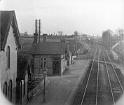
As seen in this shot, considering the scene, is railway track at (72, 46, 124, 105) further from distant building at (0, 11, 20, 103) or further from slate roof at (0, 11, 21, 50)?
slate roof at (0, 11, 21, 50)

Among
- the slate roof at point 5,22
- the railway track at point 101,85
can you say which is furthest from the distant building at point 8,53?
the railway track at point 101,85

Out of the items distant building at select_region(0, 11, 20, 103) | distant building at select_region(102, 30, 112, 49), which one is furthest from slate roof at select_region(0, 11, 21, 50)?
distant building at select_region(102, 30, 112, 49)

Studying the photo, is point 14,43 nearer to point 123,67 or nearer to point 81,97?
point 81,97

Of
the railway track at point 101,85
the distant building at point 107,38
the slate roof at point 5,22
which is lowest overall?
the railway track at point 101,85

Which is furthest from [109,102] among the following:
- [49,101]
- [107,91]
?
[49,101]

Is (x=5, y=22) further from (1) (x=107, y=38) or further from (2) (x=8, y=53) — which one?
(1) (x=107, y=38)

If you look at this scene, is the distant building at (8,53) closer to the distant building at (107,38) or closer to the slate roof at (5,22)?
the slate roof at (5,22)
